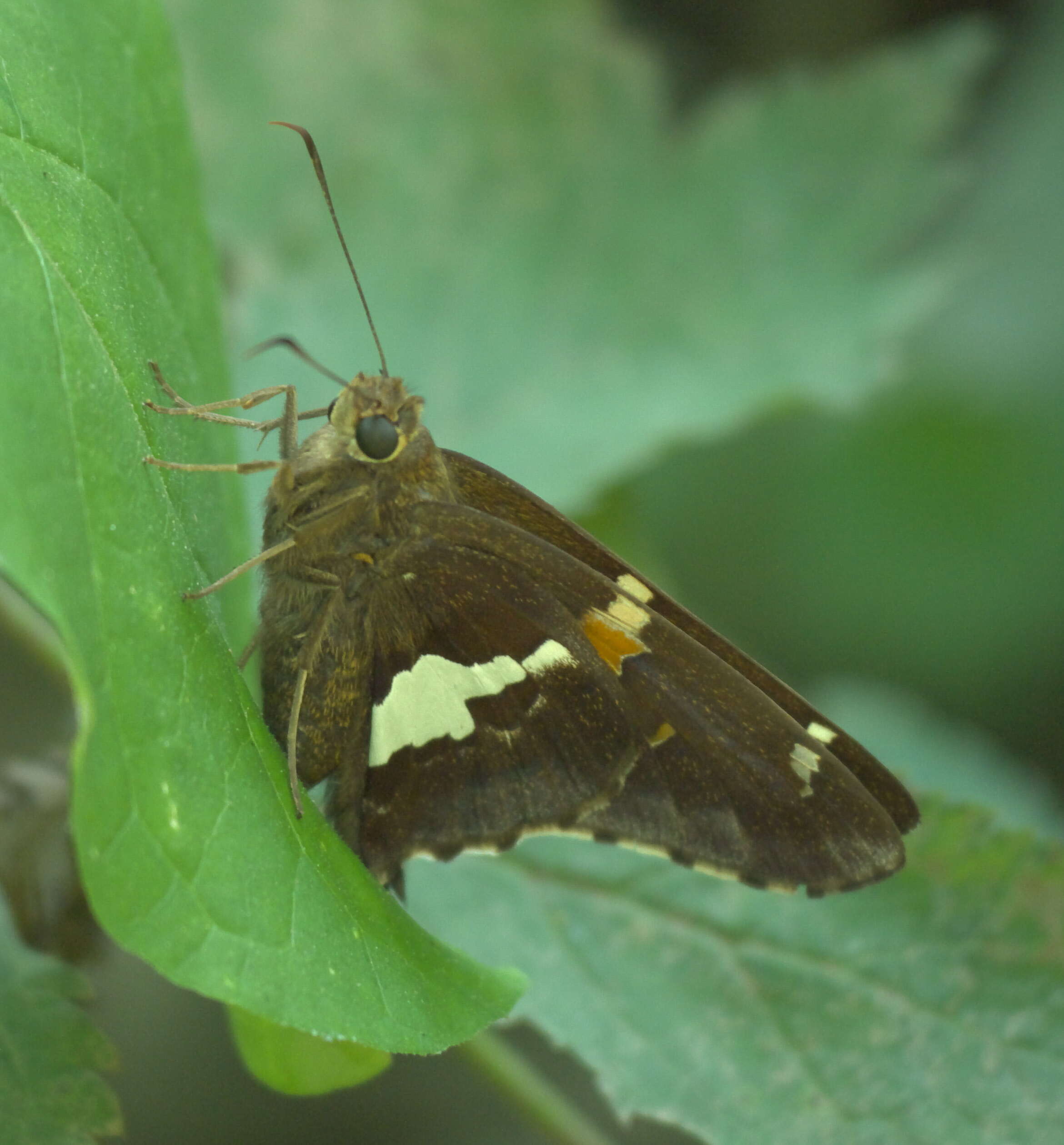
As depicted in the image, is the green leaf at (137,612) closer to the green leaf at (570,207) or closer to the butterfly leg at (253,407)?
the butterfly leg at (253,407)

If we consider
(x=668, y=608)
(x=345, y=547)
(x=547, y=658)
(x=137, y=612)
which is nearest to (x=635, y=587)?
(x=668, y=608)

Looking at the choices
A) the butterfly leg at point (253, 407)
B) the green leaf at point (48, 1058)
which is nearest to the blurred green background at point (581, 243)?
the butterfly leg at point (253, 407)

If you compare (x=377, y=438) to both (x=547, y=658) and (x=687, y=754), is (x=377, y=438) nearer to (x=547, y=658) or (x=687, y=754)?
(x=547, y=658)

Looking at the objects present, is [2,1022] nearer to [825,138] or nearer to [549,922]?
[549,922]

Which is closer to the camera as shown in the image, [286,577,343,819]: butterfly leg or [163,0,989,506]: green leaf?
[286,577,343,819]: butterfly leg

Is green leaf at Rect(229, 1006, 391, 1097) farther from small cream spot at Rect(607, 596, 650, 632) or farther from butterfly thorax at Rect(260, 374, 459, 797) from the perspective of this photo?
small cream spot at Rect(607, 596, 650, 632)

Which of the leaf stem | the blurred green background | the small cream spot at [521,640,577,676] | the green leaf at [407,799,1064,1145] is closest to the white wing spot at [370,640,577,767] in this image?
the small cream spot at [521,640,577,676]

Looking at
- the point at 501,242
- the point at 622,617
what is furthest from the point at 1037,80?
the point at 622,617
